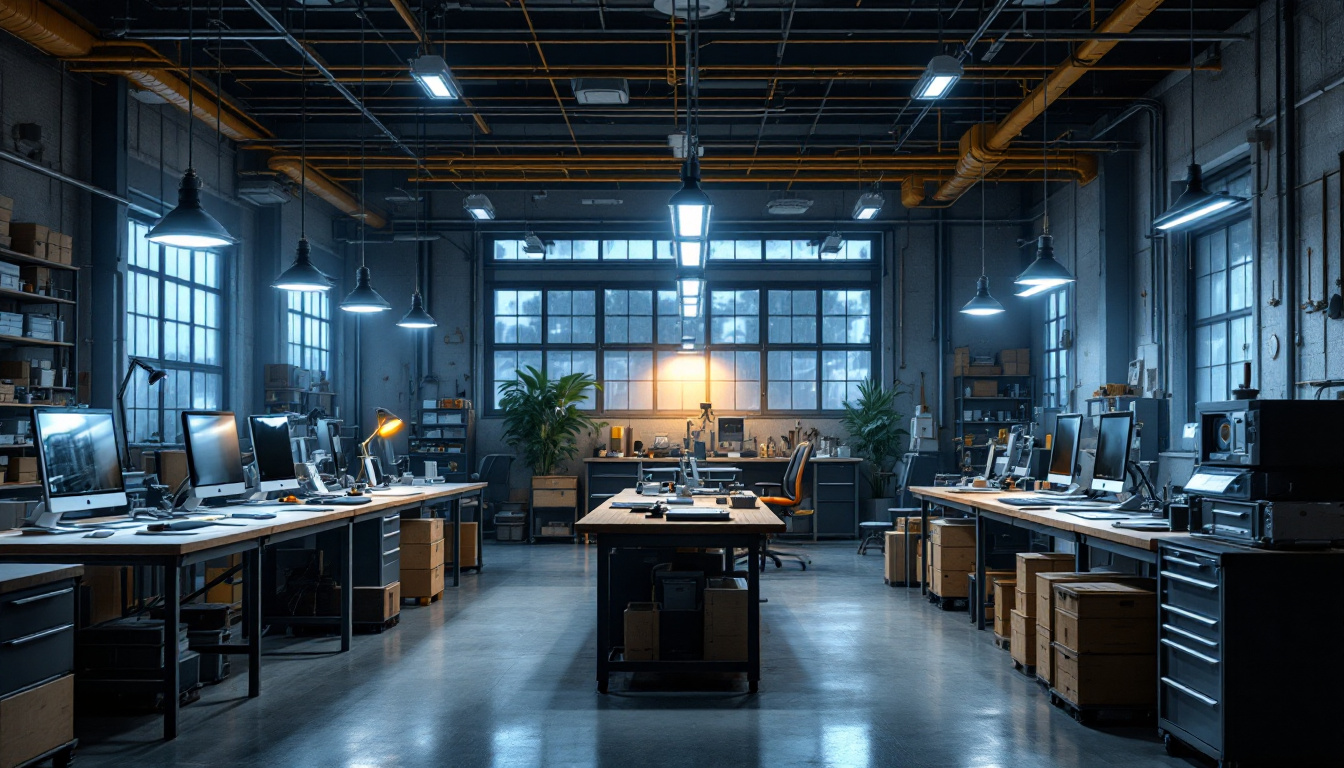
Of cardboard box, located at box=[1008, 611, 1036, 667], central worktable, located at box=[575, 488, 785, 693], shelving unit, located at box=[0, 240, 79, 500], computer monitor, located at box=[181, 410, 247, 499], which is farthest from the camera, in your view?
shelving unit, located at box=[0, 240, 79, 500]

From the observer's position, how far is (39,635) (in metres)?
3.45

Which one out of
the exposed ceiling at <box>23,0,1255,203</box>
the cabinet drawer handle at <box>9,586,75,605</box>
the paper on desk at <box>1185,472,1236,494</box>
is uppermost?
the exposed ceiling at <box>23,0,1255,203</box>

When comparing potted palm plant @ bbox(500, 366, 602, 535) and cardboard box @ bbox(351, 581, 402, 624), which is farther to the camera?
potted palm plant @ bbox(500, 366, 602, 535)

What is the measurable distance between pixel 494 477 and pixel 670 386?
249 centimetres

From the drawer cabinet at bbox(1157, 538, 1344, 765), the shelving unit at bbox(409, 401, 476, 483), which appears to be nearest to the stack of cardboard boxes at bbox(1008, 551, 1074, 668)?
the drawer cabinet at bbox(1157, 538, 1344, 765)

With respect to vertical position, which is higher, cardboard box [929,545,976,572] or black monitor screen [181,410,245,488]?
black monitor screen [181,410,245,488]

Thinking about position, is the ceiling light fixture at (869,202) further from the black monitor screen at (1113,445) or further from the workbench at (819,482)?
the black monitor screen at (1113,445)

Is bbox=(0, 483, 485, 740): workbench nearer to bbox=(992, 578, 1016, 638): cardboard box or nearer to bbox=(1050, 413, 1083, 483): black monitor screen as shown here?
bbox=(992, 578, 1016, 638): cardboard box

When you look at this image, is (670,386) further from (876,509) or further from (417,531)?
(417,531)

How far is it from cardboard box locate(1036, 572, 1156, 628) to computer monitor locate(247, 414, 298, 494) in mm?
4250

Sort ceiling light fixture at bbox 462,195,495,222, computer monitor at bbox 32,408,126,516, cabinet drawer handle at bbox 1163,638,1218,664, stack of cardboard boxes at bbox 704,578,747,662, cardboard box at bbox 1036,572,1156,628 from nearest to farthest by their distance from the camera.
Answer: cabinet drawer handle at bbox 1163,638,1218,664 → computer monitor at bbox 32,408,126,516 → cardboard box at bbox 1036,572,1156,628 → stack of cardboard boxes at bbox 704,578,747,662 → ceiling light fixture at bbox 462,195,495,222

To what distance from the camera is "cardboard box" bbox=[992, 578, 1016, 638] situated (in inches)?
236

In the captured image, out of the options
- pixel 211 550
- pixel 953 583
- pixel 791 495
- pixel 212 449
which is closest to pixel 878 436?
pixel 791 495

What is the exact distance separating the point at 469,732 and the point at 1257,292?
6220mm
